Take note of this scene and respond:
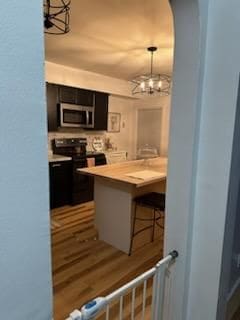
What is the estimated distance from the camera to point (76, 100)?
4.53 meters

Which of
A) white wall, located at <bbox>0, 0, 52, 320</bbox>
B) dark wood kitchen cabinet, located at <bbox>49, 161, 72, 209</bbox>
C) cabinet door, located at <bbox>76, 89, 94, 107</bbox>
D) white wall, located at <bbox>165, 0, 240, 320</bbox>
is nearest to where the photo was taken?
white wall, located at <bbox>0, 0, 52, 320</bbox>

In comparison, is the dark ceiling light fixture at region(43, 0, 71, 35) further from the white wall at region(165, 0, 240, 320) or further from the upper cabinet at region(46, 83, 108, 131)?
the upper cabinet at region(46, 83, 108, 131)

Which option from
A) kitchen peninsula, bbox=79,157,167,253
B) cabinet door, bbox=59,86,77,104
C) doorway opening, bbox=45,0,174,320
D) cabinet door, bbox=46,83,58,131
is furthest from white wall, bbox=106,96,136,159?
kitchen peninsula, bbox=79,157,167,253

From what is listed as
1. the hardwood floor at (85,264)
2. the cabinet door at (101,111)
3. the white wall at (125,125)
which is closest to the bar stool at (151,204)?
the hardwood floor at (85,264)

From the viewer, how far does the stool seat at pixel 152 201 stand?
2582 millimetres

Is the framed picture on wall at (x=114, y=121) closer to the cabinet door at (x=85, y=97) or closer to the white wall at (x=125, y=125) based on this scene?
the white wall at (x=125, y=125)

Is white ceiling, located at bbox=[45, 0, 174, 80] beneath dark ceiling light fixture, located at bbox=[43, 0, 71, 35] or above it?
above

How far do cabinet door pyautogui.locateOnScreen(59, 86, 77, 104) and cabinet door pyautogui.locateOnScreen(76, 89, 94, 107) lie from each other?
0.29 feet

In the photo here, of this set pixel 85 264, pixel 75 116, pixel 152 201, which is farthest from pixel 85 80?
pixel 85 264

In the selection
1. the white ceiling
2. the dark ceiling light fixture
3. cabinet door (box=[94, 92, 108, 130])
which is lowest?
cabinet door (box=[94, 92, 108, 130])

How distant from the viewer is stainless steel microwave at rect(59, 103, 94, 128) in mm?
4348

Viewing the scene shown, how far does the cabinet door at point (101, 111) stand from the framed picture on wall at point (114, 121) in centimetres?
39

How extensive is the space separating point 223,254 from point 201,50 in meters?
1.09

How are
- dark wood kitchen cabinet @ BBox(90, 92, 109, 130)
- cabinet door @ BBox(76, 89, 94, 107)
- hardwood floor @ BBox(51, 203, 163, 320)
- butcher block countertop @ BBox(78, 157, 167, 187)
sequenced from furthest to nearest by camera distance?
dark wood kitchen cabinet @ BBox(90, 92, 109, 130) < cabinet door @ BBox(76, 89, 94, 107) < butcher block countertop @ BBox(78, 157, 167, 187) < hardwood floor @ BBox(51, 203, 163, 320)
